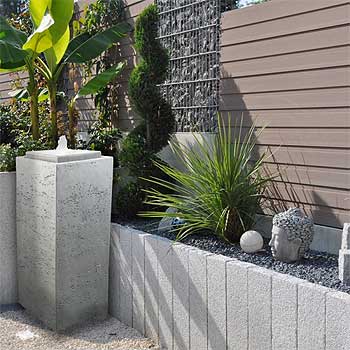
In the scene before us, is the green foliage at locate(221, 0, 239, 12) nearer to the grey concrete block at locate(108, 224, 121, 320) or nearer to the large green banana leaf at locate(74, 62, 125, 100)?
the large green banana leaf at locate(74, 62, 125, 100)

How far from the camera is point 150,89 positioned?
15.5 ft

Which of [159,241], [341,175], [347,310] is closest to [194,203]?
[159,241]

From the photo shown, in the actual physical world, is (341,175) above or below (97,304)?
above

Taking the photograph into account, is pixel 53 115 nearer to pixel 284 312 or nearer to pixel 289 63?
pixel 289 63

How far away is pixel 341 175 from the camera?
11.6 feet

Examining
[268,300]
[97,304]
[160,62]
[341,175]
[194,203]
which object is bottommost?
[97,304]

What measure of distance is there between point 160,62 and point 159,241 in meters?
1.69

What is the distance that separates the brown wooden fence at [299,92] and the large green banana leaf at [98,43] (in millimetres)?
1529

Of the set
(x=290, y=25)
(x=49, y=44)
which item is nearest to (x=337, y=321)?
(x=290, y=25)

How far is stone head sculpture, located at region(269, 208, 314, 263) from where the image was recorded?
11.0ft

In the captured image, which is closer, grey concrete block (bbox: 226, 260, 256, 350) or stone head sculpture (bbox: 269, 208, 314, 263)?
grey concrete block (bbox: 226, 260, 256, 350)

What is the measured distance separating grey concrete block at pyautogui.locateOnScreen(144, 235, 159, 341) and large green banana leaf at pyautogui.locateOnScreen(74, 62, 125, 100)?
2080 mm

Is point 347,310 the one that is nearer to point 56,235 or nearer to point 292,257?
point 292,257

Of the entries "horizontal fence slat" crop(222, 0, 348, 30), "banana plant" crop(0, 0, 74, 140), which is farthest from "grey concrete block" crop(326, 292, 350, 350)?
"banana plant" crop(0, 0, 74, 140)
